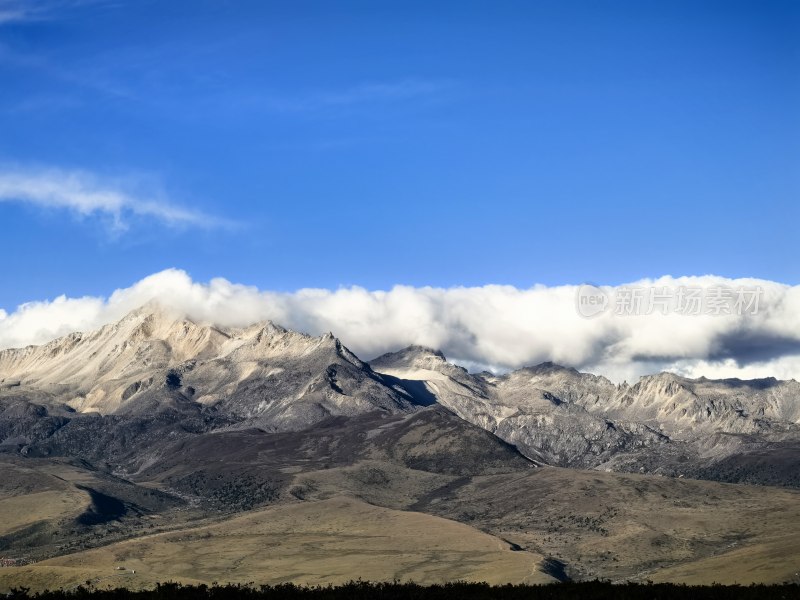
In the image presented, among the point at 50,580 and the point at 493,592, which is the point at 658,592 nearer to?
the point at 493,592

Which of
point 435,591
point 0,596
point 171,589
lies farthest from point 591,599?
point 0,596

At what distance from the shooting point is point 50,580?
7579 inches

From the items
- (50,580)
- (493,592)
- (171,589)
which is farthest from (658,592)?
(50,580)

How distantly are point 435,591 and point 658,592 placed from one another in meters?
23.2

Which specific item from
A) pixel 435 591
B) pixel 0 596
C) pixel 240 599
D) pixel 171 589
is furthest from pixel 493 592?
pixel 0 596

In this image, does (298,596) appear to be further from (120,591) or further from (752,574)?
(752,574)

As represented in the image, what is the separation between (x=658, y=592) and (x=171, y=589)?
166 ft

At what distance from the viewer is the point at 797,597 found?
105 m

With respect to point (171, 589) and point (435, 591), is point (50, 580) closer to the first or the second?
point (171, 589)

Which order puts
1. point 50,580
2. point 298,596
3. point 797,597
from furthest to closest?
point 50,580, point 298,596, point 797,597

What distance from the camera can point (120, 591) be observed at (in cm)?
11675

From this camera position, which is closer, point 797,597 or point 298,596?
point 797,597

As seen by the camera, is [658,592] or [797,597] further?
[658,592]

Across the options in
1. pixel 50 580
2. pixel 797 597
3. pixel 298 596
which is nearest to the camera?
pixel 797 597
